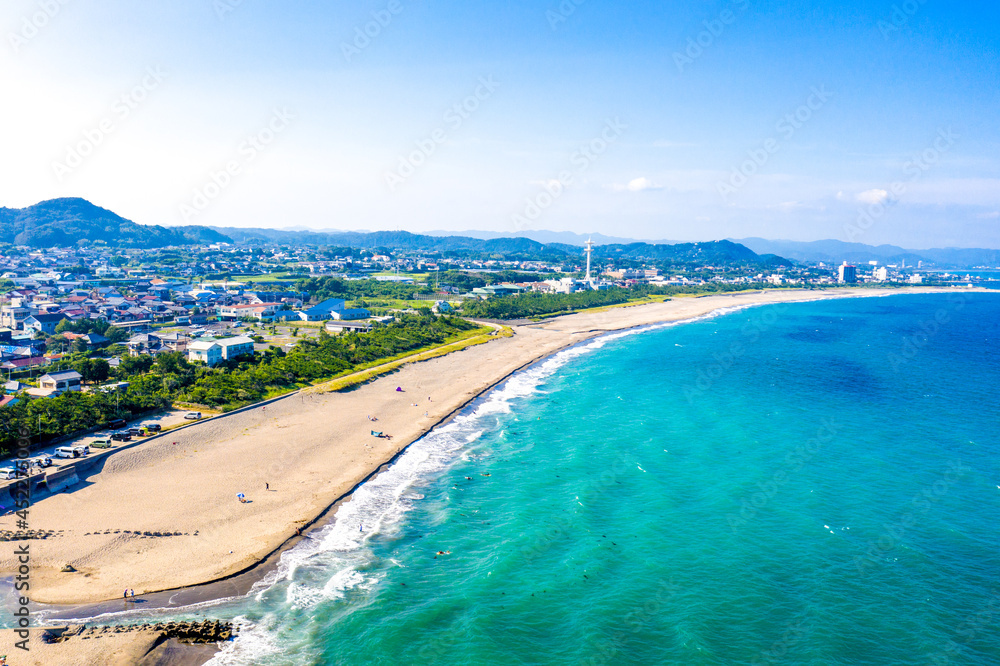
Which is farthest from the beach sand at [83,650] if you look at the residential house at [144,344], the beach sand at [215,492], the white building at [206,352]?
the residential house at [144,344]

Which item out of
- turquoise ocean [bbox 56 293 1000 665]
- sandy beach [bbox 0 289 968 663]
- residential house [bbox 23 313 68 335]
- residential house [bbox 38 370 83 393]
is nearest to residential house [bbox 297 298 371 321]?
residential house [bbox 23 313 68 335]

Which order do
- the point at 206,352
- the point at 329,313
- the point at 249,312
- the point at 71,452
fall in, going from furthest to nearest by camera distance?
the point at 329,313, the point at 249,312, the point at 206,352, the point at 71,452

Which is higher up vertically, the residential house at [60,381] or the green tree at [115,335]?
the green tree at [115,335]

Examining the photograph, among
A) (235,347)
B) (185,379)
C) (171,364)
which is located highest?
(235,347)

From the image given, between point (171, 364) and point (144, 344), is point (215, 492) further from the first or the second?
point (144, 344)

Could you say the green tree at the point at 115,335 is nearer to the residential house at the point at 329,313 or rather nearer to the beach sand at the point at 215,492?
the residential house at the point at 329,313

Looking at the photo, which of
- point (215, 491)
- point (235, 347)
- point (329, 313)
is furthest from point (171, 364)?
point (329, 313)
